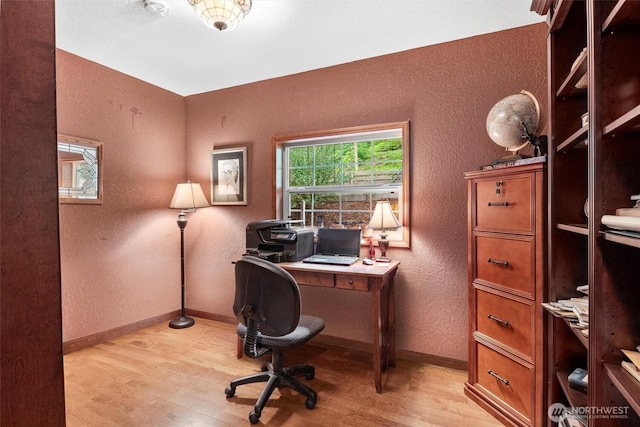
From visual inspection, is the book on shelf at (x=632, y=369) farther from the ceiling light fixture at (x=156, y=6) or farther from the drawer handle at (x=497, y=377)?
the ceiling light fixture at (x=156, y=6)

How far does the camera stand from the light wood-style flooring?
1.79 meters

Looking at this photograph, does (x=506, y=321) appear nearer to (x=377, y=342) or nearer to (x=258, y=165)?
(x=377, y=342)

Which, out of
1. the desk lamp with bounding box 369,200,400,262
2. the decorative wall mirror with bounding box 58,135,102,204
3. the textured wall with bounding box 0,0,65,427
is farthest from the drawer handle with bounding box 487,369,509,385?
the decorative wall mirror with bounding box 58,135,102,204

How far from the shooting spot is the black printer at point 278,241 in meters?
2.50

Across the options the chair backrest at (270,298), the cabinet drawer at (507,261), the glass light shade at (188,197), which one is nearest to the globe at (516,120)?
the cabinet drawer at (507,261)

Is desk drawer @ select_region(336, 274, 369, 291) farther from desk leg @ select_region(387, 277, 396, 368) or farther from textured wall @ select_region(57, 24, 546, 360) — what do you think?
textured wall @ select_region(57, 24, 546, 360)

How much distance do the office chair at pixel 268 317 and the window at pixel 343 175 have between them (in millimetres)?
1206

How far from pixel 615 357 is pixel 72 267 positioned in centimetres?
346

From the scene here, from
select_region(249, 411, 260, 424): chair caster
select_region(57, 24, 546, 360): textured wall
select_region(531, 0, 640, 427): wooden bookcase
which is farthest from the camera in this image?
select_region(57, 24, 546, 360): textured wall

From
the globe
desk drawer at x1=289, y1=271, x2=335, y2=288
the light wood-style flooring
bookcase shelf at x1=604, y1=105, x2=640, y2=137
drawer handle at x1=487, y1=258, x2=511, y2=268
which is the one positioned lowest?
the light wood-style flooring

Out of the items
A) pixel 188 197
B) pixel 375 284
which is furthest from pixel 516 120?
pixel 188 197

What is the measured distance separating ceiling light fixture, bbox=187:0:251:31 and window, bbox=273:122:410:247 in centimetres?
120

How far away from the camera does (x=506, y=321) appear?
5.89ft

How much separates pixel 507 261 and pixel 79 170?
11.2ft
